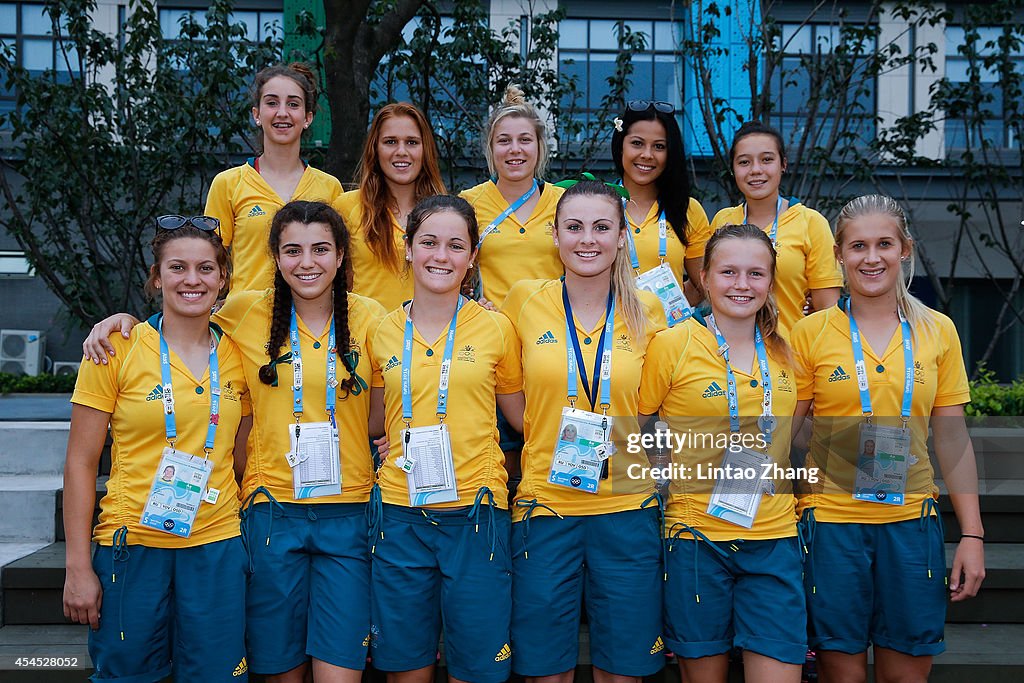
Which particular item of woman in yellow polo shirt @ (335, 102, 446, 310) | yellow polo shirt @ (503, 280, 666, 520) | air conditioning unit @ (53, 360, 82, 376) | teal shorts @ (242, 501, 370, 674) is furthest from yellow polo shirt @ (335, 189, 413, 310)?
air conditioning unit @ (53, 360, 82, 376)

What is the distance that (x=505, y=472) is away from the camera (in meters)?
3.09

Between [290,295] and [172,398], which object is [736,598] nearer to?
[290,295]

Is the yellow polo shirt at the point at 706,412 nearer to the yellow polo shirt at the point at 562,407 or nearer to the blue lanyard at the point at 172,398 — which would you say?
the yellow polo shirt at the point at 562,407

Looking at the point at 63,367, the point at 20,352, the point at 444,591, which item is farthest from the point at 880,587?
the point at 20,352

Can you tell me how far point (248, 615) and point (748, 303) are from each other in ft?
6.72

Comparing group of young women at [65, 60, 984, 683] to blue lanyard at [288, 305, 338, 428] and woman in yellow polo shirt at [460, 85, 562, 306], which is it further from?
woman in yellow polo shirt at [460, 85, 562, 306]

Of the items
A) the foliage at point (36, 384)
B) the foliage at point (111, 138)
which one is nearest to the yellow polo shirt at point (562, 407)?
the foliage at point (111, 138)

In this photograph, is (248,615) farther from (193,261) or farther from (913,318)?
(913,318)

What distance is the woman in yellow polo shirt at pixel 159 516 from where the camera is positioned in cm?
292

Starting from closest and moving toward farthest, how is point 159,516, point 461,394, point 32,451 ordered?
point 159,516 < point 461,394 < point 32,451

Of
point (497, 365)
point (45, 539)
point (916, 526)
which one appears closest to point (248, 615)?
point (497, 365)

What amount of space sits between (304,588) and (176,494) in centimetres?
54

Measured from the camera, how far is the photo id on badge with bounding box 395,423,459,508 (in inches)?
116

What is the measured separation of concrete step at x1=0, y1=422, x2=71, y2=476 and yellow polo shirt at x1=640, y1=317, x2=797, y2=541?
3.29 meters
